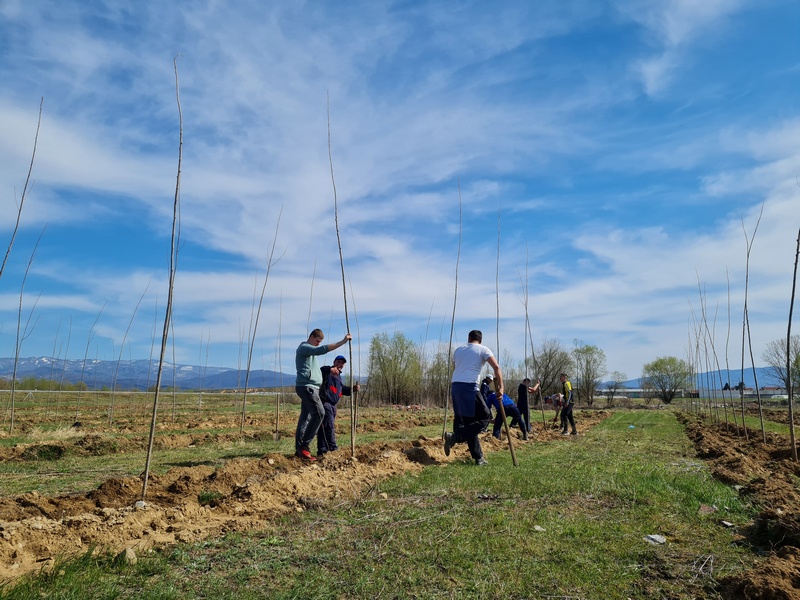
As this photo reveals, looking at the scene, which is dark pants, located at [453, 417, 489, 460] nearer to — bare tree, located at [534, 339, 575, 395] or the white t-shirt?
the white t-shirt

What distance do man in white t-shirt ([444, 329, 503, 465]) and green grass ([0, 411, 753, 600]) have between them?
6.15 ft

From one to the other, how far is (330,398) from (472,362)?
2810 mm

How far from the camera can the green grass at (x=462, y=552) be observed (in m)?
3.12

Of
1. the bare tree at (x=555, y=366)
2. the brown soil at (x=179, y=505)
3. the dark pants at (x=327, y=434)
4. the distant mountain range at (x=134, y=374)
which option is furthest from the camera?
the bare tree at (x=555, y=366)

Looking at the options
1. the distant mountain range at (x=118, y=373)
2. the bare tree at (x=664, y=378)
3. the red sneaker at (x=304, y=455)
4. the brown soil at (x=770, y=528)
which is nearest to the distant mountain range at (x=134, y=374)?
the distant mountain range at (x=118, y=373)

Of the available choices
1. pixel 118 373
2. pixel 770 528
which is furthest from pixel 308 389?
pixel 118 373

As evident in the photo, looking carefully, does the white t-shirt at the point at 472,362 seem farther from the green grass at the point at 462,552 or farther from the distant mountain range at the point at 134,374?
the distant mountain range at the point at 134,374

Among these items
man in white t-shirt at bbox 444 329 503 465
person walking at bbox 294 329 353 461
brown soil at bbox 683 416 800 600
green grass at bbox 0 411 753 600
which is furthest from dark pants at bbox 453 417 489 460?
brown soil at bbox 683 416 800 600

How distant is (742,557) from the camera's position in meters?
3.72

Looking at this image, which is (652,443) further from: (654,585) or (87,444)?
(87,444)

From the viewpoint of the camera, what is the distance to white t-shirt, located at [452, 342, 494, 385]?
7.77 meters

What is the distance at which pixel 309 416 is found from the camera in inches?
336

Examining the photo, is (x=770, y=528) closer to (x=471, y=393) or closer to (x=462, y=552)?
(x=462, y=552)

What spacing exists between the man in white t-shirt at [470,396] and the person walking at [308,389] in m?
2.13
